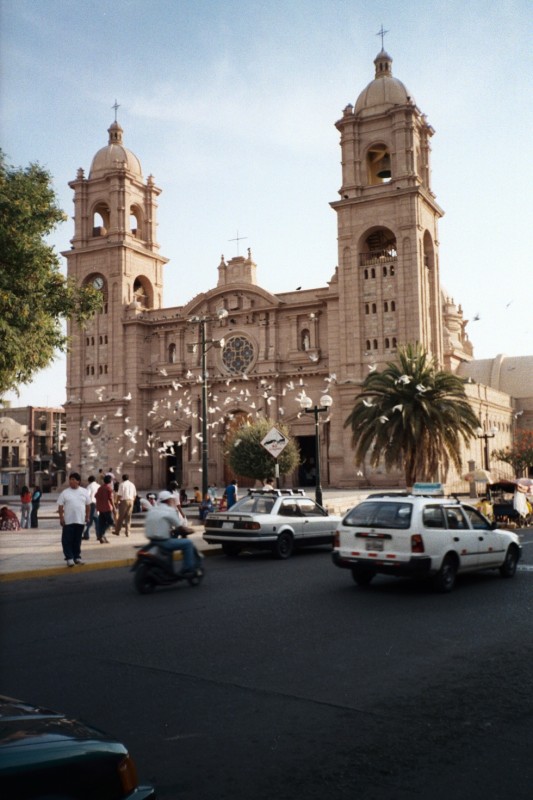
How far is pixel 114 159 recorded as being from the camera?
58906mm

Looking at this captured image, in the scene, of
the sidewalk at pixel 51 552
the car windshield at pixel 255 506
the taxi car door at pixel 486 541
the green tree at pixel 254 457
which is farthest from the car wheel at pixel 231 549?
the green tree at pixel 254 457

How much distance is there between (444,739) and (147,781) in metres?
2.00

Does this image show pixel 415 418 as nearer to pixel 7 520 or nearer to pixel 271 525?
pixel 271 525

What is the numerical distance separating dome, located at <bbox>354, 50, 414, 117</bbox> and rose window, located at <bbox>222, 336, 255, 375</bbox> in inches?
709

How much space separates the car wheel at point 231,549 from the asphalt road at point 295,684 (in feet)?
16.2

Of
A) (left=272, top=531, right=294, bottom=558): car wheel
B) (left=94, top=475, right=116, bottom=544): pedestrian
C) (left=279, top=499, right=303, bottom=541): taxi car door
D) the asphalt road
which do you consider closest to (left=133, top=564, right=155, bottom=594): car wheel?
the asphalt road

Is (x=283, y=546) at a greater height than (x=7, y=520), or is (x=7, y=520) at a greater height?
(x=7, y=520)

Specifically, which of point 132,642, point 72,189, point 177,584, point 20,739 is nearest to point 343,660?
point 132,642

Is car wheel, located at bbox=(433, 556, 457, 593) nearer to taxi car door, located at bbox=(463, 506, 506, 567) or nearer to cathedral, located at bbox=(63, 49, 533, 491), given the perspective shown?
taxi car door, located at bbox=(463, 506, 506, 567)

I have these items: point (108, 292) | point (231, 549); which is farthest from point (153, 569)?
point (108, 292)

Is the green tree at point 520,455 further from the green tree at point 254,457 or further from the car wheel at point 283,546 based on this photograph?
the car wheel at point 283,546

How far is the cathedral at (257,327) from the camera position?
4694 centimetres

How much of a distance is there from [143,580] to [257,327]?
1715 inches

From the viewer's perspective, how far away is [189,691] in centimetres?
584
